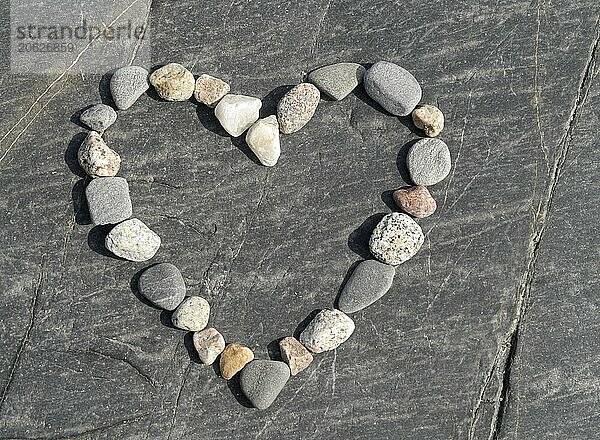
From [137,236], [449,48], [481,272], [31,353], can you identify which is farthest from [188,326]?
[449,48]

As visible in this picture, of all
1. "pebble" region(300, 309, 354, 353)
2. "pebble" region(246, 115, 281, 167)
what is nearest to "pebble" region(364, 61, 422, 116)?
"pebble" region(246, 115, 281, 167)

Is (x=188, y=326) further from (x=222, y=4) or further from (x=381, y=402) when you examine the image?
(x=222, y=4)

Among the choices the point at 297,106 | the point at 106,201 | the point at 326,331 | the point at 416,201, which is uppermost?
the point at 297,106

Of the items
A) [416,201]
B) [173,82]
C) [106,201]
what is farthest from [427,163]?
[106,201]

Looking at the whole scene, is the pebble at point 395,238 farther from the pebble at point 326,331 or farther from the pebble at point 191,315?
the pebble at point 191,315

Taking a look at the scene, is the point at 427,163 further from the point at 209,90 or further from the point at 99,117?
the point at 99,117

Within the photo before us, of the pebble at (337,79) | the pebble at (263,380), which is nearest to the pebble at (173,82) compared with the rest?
the pebble at (337,79)
